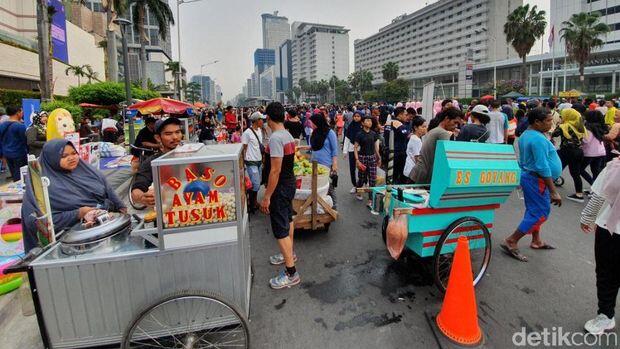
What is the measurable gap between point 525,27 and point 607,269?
48.9 m

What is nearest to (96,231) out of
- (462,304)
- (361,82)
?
(462,304)

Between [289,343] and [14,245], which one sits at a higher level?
[14,245]

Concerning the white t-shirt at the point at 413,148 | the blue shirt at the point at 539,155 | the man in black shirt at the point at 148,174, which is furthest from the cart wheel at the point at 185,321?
the white t-shirt at the point at 413,148

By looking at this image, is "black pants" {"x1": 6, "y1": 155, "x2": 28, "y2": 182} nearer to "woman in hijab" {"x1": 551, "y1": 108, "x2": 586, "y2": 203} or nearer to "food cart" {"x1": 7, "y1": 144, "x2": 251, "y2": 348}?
"food cart" {"x1": 7, "y1": 144, "x2": 251, "y2": 348}

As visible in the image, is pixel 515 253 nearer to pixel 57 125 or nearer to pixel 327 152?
pixel 327 152

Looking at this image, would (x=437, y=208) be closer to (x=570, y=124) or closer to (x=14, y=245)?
(x=14, y=245)

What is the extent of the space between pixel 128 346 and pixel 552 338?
333cm

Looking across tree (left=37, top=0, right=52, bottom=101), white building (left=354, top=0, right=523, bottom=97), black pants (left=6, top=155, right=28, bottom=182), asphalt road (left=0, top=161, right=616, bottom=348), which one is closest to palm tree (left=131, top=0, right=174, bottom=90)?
tree (left=37, top=0, right=52, bottom=101)

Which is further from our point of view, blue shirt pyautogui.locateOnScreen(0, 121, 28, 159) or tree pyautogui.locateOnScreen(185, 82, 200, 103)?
tree pyautogui.locateOnScreen(185, 82, 200, 103)

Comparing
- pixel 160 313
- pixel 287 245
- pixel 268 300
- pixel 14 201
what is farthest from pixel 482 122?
pixel 14 201

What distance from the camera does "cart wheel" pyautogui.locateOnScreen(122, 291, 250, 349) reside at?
7.74 feet

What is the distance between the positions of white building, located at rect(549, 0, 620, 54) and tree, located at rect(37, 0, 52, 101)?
6146 centimetres

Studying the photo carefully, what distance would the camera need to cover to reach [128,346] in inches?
90.5

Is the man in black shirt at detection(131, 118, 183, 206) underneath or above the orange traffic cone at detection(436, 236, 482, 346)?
above
